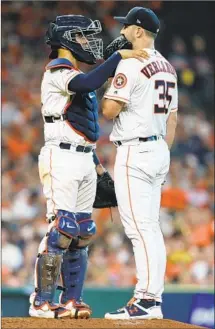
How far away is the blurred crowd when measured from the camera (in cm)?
1095

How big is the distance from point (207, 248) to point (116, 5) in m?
5.33

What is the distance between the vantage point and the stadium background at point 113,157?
10.8 metres

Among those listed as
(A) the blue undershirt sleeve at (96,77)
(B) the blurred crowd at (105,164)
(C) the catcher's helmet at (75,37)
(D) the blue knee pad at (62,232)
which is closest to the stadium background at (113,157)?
(B) the blurred crowd at (105,164)

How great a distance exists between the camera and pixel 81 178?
583 cm

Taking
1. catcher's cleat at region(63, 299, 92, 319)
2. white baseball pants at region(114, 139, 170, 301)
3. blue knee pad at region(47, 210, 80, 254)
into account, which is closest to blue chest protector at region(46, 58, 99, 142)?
white baseball pants at region(114, 139, 170, 301)

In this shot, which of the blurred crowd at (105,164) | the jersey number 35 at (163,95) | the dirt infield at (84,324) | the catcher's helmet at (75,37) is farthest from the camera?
the blurred crowd at (105,164)

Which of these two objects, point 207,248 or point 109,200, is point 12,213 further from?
point 109,200

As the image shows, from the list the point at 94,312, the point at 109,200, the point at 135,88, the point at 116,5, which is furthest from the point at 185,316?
the point at 116,5

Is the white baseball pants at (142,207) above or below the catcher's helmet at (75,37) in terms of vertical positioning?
below

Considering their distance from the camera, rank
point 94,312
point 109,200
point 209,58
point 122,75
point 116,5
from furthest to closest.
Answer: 1. point 209,58
2. point 116,5
3. point 94,312
4. point 109,200
5. point 122,75

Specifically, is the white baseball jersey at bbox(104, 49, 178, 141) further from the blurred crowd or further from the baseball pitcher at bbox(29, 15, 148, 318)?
the blurred crowd

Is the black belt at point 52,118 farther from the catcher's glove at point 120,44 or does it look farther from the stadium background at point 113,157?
the stadium background at point 113,157

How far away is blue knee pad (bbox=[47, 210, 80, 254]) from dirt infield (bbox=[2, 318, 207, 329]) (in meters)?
0.46

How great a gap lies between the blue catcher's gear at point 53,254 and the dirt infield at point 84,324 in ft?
0.68
